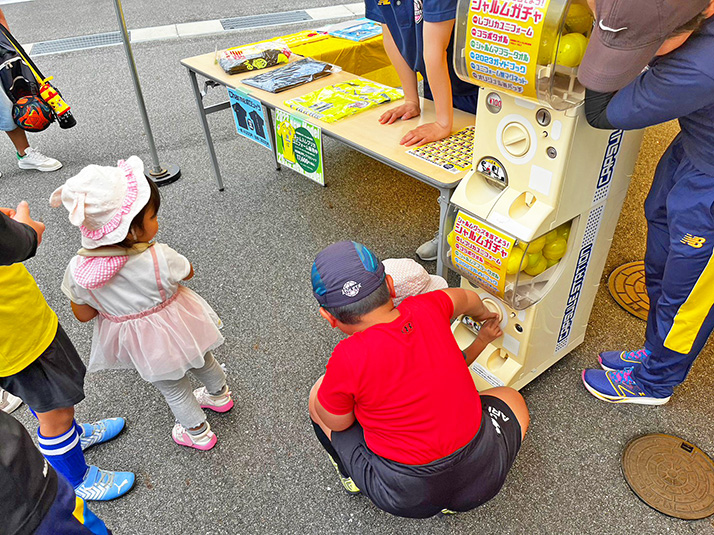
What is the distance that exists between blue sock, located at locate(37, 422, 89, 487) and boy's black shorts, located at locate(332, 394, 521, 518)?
0.78 m

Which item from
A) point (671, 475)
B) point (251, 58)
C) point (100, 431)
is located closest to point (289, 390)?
point (100, 431)

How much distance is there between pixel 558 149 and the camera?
1222 mm

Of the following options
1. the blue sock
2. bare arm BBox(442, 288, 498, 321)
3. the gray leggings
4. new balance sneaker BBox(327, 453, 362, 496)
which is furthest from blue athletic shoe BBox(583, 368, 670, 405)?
the blue sock

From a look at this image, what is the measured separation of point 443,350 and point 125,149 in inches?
124

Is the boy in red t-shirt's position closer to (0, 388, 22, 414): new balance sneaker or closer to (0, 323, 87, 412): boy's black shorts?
(0, 323, 87, 412): boy's black shorts

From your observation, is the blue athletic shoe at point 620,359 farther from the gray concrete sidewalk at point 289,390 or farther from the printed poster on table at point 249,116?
the printed poster on table at point 249,116

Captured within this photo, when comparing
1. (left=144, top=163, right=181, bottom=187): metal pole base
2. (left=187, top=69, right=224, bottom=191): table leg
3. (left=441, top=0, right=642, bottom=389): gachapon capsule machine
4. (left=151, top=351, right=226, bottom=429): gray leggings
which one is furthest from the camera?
(left=144, top=163, right=181, bottom=187): metal pole base

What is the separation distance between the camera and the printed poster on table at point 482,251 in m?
1.34

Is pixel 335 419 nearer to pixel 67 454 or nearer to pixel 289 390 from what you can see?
pixel 289 390

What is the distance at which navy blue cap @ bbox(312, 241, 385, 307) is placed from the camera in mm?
1048

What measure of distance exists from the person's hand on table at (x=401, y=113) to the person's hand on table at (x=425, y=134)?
0.51 ft

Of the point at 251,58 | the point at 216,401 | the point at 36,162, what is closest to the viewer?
the point at 216,401

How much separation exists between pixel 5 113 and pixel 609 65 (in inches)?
130

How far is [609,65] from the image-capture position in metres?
1.00
